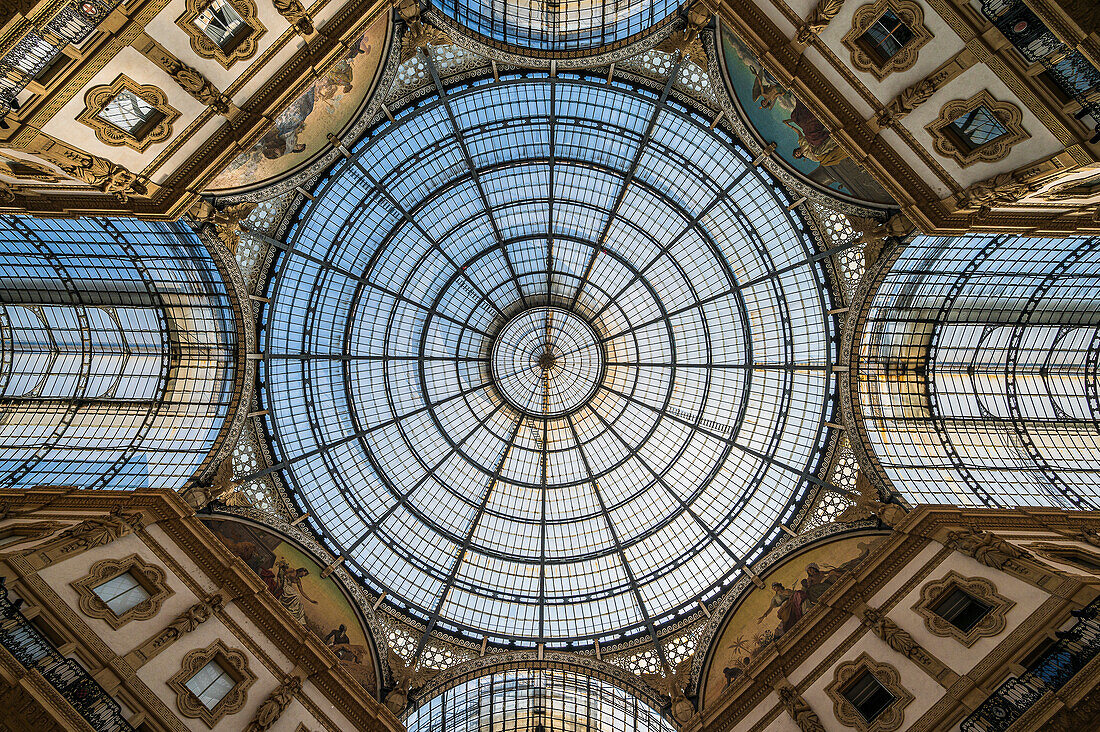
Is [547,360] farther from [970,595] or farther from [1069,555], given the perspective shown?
[1069,555]

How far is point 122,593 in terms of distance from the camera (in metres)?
17.8

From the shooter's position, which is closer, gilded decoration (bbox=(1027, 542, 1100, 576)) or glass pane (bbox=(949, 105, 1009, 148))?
glass pane (bbox=(949, 105, 1009, 148))

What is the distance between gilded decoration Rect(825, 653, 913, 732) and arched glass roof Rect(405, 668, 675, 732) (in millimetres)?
9437

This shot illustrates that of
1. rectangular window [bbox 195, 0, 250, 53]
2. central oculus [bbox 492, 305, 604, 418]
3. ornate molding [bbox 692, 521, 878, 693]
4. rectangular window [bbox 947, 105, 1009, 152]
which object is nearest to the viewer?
rectangular window [bbox 195, 0, 250, 53]

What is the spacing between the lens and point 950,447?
86.4ft

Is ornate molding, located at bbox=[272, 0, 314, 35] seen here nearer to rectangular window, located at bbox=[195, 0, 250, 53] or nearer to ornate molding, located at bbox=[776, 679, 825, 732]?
rectangular window, located at bbox=[195, 0, 250, 53]

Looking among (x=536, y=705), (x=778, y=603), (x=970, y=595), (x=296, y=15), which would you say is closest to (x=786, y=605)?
(x=778, y=603)

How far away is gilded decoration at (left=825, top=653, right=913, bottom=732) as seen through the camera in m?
17.3

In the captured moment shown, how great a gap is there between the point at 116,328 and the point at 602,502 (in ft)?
80.7

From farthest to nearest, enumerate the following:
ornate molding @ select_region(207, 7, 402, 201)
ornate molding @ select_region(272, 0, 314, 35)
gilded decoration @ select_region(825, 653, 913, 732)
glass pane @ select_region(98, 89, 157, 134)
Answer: ornate molding @ select_region(207, 7, 402, 201) → gilded decoration @ select_region(825, 653, 913, 732) → ornate molding @ select_region(272, 0, 314, 35) → glass pane @ select_region(98, 89, 157, 134)

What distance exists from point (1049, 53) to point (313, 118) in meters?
21.9

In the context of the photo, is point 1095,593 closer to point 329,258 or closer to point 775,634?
point 775,634

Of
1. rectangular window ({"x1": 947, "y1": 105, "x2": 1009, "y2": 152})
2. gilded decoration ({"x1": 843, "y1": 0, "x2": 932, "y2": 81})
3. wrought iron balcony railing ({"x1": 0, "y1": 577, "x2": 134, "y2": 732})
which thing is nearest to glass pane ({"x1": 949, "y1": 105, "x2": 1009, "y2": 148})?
rectangular window ({"x1": 947, "y1": 105, "x2": 1009, "y2": 152})

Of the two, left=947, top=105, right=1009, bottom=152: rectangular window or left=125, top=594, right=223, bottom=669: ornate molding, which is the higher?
left=947, top=105, right=1009, bottom=152: rectangular window
